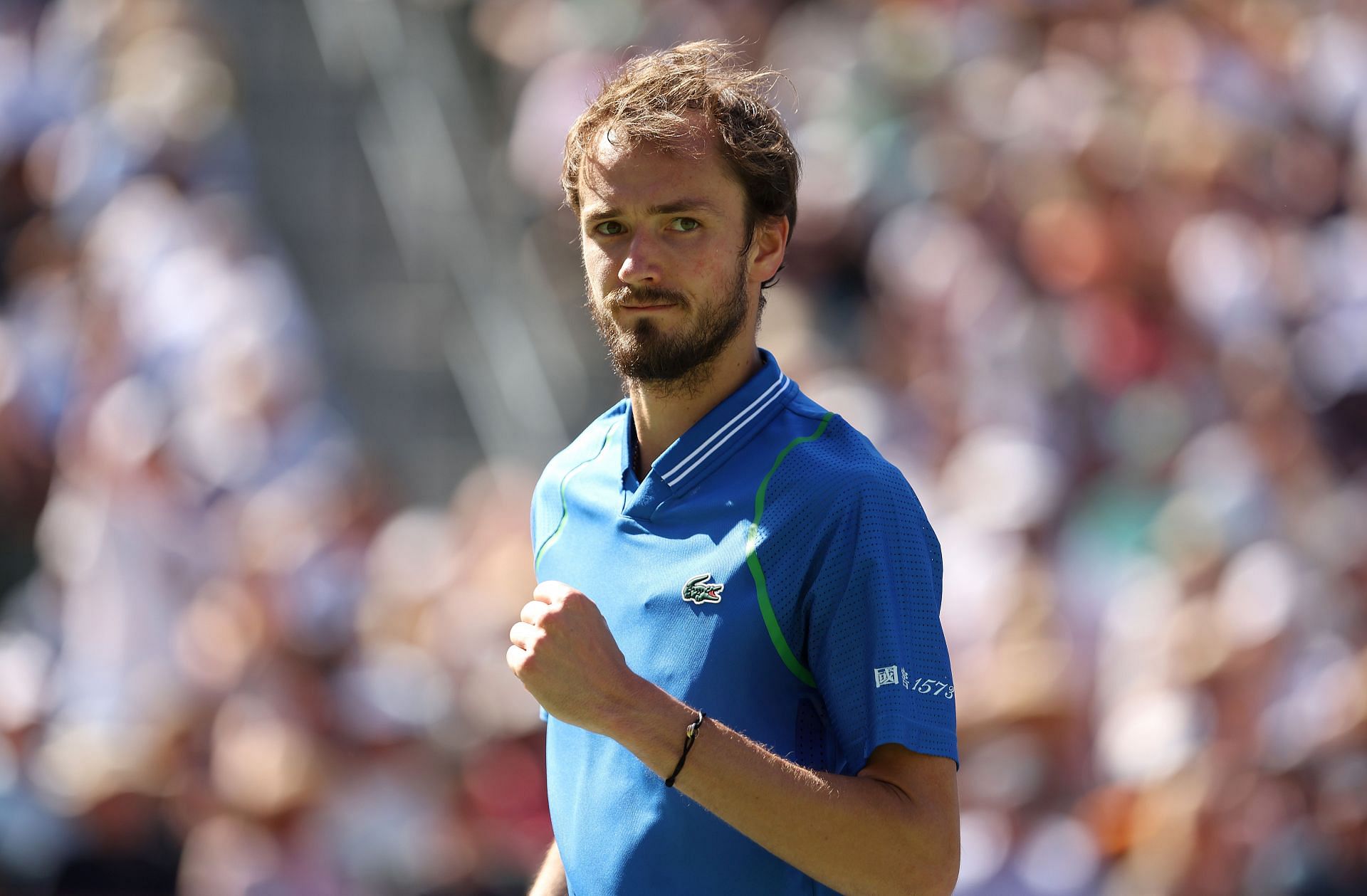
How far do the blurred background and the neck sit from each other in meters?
3.08

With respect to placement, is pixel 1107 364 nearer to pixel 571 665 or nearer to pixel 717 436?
pixel 717 436

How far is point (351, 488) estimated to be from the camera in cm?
660

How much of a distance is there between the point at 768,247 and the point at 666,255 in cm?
21

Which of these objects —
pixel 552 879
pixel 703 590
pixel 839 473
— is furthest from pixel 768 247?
pixel 552 879

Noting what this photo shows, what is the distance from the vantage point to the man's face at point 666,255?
2.18 m

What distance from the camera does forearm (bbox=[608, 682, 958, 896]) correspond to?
194 cm

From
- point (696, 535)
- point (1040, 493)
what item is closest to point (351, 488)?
point (1040, 493)

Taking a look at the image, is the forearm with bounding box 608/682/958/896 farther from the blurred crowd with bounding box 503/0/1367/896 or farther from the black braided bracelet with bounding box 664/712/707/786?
the blurred crowd with bounding box 503/0/1367/896

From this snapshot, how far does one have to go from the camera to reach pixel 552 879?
248 cm

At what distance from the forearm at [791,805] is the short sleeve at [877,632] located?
88mm

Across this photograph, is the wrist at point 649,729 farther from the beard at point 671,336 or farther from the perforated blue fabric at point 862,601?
the beard at point 671,336

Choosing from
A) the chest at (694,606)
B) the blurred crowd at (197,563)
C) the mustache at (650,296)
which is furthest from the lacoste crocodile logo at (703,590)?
the blurred crowd at (197,563)

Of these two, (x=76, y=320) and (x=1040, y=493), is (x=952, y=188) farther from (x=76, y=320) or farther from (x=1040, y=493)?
(x=76, y=320)

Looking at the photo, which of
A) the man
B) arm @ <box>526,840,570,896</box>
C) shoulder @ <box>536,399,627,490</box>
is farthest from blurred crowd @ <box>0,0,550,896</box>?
the man
